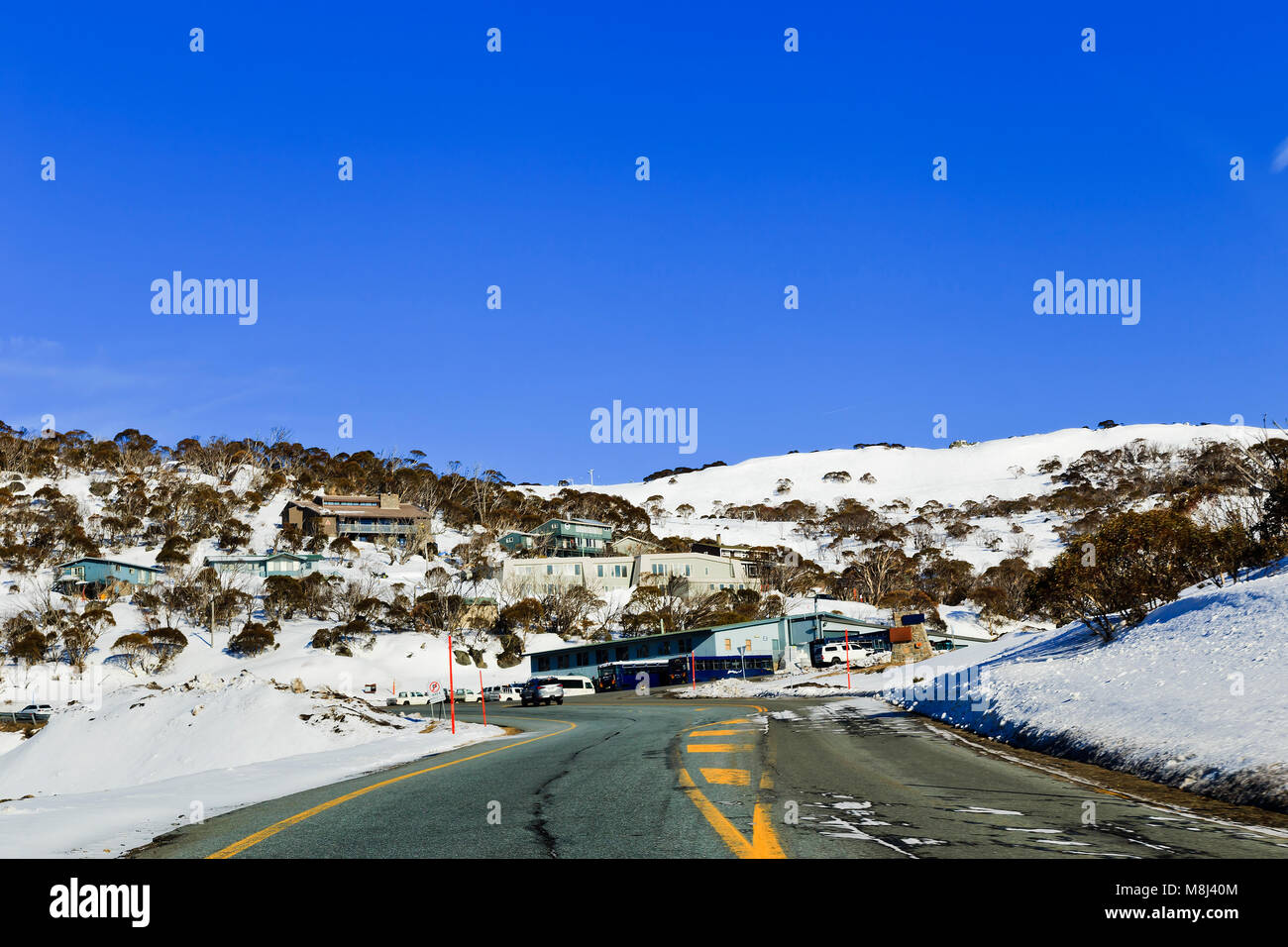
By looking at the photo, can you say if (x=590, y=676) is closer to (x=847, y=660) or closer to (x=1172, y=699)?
(x=847, y=660)

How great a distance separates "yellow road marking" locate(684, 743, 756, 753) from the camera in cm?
1706

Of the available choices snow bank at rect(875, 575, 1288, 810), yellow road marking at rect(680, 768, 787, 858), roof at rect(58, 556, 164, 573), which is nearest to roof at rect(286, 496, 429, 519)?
roof at rect(58, 556, 164, 573)

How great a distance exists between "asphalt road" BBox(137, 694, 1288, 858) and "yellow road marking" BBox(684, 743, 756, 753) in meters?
0.68

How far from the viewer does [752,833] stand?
7.75 meters

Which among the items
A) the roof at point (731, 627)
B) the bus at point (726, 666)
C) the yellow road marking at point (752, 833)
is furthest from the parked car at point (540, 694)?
the yellow road marking at point (752, 833)

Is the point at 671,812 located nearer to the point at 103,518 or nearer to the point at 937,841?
the point at 937,841

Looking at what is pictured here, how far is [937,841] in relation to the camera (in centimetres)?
746

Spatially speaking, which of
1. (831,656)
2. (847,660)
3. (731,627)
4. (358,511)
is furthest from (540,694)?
(358,511)

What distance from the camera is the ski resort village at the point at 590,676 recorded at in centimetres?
912

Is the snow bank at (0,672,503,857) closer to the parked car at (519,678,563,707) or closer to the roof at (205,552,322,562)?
the parked car at (519,678,563,707)

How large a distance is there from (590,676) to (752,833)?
238 ft
